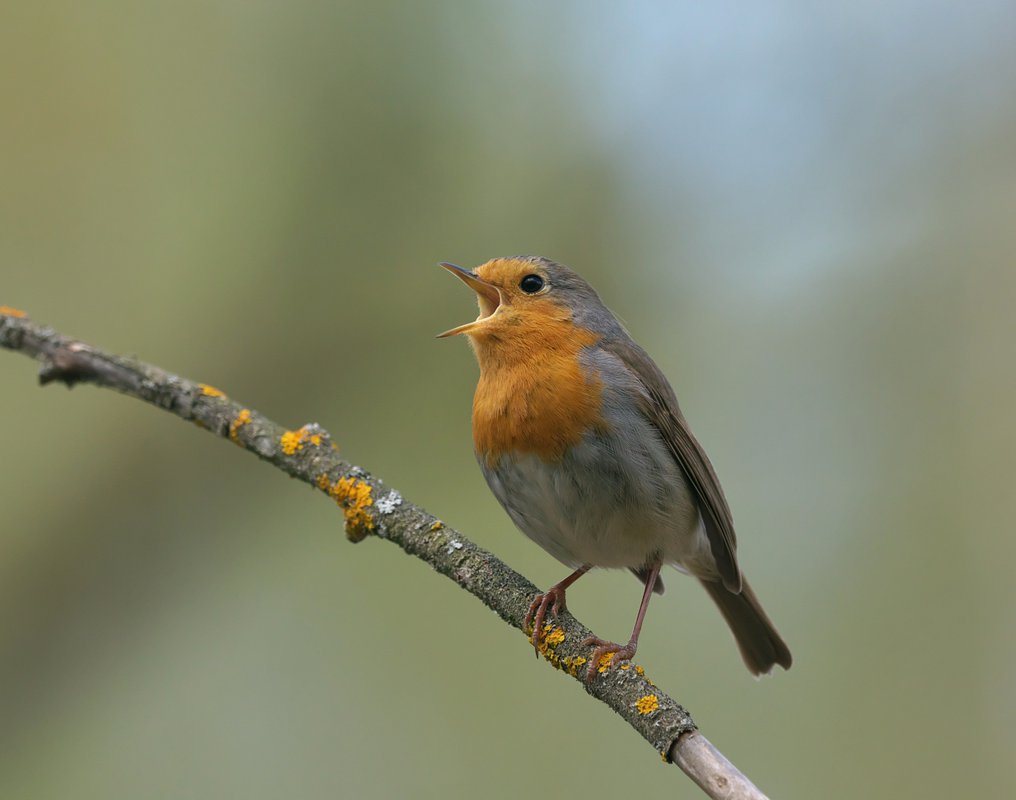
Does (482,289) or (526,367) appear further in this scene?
(482,289)

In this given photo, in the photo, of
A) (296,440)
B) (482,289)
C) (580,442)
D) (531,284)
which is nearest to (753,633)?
(580,442)

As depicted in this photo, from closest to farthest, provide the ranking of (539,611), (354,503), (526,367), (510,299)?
(539,611), (354,503), (526,367), (510,299)

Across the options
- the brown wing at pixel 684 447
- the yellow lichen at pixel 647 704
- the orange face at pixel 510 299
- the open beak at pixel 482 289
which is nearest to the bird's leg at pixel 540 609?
the yellow lichen at pixel 647 704

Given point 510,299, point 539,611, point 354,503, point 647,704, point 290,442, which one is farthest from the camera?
point 510,299

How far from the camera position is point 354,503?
358 cm

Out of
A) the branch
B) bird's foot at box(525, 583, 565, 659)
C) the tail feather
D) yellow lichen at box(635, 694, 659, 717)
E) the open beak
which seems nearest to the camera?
yellow lichen at box(635, 694, 659, 717)

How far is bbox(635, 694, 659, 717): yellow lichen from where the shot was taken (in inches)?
107

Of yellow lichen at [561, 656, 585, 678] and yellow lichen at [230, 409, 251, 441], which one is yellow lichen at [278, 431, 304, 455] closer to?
yellow lichen at [230, 409, 251, 441]

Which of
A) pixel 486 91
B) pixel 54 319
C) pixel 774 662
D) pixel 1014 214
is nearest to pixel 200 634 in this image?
pixel 54 319

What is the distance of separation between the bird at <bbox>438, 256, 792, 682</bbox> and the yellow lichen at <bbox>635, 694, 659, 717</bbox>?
22.9 inches

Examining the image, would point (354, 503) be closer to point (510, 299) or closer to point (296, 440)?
point (296, 440)

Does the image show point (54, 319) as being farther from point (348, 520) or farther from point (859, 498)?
point (859, 498)

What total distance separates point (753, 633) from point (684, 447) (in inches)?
47.4

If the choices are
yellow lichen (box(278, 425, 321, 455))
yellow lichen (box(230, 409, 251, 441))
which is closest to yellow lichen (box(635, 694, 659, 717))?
yellow lichen (box(278, 425, 321, 455))
